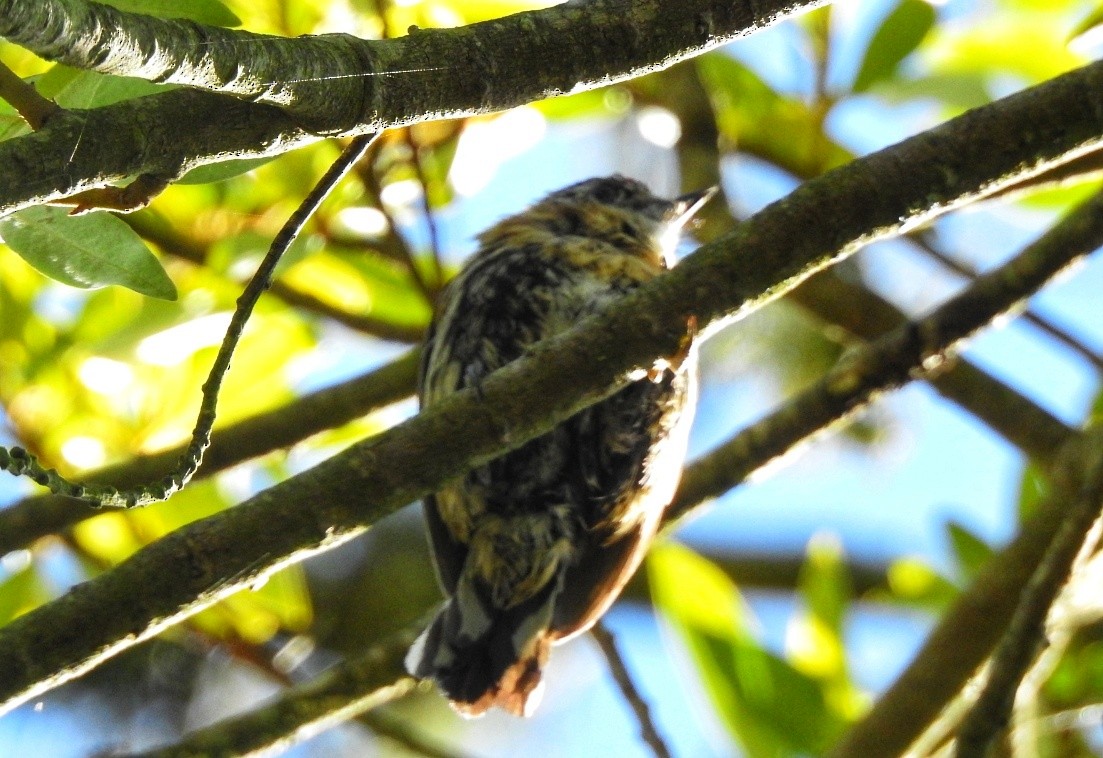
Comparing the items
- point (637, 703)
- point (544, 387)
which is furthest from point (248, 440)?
point (544, 387)

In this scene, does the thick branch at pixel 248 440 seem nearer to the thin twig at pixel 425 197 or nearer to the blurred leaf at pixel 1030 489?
the thin twig at pixel 425 197

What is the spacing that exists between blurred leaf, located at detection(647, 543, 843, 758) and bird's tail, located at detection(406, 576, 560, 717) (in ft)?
Result: 1.20

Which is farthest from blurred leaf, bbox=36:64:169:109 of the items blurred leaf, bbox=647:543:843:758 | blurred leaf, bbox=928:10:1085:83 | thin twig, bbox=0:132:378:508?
blurred leaf, bbox=928:10:1085:83

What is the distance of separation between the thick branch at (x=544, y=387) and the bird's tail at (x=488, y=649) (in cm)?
136

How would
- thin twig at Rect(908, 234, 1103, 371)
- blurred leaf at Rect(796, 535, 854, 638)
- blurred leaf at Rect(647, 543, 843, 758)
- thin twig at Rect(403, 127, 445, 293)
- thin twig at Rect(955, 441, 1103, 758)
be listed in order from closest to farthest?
1. thin twig at Rect(955, 441, 1103, 758)
2. thin twig at Rect(403, 127, 445, 293)
3. blurred leaf at Rect(647, 543, 843, 758)
4. thin twig at Rect(908, 234, 1103, 371)
5. blurred leaf at Rect(796, 535, 854, 638)

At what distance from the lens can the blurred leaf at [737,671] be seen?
12.8 feet

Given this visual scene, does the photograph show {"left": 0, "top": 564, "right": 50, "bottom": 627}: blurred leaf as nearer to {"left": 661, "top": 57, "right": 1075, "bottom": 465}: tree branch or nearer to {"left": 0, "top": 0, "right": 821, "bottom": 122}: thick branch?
{"left": 661, "top": 57, "right": 1075, "bottom": 465}: tree branch

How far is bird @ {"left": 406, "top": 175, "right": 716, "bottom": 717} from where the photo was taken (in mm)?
3754

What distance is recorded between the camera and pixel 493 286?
4102 millimetres

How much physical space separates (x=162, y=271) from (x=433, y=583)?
4.73 metres

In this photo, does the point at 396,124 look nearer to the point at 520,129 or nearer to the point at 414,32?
the point at 414,32

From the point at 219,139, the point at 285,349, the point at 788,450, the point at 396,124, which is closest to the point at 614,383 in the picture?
the point at 396,124

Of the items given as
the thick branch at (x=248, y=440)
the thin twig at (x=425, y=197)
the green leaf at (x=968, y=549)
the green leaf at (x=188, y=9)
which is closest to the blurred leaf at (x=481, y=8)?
the thin twig at (x=425, y=197)

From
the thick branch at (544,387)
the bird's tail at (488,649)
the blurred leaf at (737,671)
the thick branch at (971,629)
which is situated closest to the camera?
the thick branch at (544,387)
